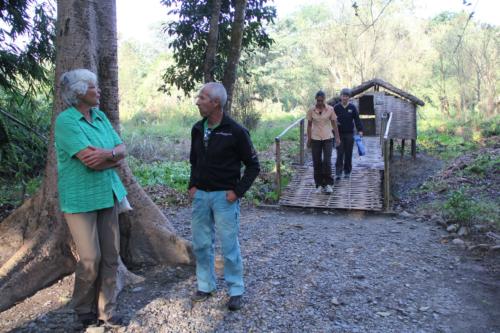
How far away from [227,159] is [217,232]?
629 millimetres

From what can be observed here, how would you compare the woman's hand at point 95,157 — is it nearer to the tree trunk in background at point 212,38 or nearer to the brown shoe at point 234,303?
the brown shoe at point 234,303

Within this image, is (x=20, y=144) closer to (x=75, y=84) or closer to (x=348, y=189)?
(x=75, y=84)

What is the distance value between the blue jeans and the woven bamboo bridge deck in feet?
16.1

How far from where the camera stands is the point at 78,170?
3191 millimetres

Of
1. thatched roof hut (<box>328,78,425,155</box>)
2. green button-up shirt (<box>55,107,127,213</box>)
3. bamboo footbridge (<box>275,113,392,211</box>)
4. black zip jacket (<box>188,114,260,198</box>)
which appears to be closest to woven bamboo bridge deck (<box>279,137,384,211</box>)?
bamboo footbridge (<box>275,113,392,211</box>)

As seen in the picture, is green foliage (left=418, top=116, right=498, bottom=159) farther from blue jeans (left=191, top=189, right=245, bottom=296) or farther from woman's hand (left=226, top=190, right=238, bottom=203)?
woman's hand (left=226, top=190, right=238, bottom=203)

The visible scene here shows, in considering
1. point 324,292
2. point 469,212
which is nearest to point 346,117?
point 469,212

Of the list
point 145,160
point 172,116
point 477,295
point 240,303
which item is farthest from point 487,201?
point 172,116

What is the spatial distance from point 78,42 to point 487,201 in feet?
25.0

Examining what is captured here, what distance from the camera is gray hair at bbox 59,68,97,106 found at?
316 centimetres

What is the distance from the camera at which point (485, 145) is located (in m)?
18.5

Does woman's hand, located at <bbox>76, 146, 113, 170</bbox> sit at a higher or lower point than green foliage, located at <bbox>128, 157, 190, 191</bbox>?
higher

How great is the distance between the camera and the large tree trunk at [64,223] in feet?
13.5

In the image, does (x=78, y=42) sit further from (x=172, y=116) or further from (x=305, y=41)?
(x=305, y=41)
